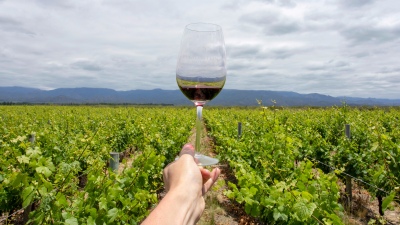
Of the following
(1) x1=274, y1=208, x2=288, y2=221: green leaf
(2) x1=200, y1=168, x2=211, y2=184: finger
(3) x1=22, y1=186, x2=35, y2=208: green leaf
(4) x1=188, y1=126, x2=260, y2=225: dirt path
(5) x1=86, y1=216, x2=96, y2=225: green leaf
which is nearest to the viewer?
(2) x1=200, y1=168, x2=211, y2=184: finger

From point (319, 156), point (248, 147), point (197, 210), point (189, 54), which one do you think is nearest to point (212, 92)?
point (189, 54)

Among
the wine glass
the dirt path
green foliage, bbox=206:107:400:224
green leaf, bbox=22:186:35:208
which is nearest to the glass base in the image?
the wine glass

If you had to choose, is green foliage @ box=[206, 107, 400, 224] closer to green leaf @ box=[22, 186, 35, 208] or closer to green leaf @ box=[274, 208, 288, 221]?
green leaf @ box=[274, 208, 288, 221]

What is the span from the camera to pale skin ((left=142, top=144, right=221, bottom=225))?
0.91 meters

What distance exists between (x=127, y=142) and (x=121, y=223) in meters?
7.17

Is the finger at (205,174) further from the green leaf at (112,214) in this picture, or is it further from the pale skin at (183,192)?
the green leaf at (112,214)

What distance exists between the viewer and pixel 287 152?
4.50m

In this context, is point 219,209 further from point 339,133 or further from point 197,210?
point 339,133

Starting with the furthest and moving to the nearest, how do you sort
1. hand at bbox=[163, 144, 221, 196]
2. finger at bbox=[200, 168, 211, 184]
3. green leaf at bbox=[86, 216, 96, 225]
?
1. green leaf at bbox=[86, 216, 96, 225]
2. finger at bbox=[200, 168, 211, 184]
3. hand at bbox=[163, 144, 221, 196]

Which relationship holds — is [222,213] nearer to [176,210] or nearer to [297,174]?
[297,174]

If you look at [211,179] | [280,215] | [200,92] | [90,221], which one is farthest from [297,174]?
[200,92]

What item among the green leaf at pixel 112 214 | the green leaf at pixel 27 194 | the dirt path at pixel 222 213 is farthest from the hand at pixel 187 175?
the dirt path at pixel 222 213

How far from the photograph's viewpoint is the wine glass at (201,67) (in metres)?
1.17

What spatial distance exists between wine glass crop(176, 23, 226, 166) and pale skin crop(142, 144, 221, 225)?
65 millimetres
